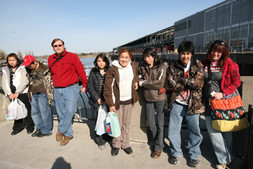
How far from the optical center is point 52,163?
9.05 ft

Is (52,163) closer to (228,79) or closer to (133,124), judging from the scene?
(133,124)

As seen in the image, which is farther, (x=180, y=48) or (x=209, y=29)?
(x=209, y=29)

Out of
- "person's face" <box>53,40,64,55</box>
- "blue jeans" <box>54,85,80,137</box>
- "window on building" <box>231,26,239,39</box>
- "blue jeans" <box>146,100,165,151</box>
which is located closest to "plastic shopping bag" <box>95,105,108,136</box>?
"blue jeans" <box>54,85,80,137</box>

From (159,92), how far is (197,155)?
3.86ft

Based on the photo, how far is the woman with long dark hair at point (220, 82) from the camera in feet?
7.17

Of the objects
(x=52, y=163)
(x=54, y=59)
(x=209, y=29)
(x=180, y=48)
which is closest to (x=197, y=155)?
(x=180, y=48)

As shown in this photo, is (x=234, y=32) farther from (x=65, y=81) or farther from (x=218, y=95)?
(x=65, y=81)

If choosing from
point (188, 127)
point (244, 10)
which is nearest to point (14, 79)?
point (188, 127)

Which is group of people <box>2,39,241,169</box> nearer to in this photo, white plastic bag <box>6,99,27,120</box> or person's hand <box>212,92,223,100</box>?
person's hand <box>212,92,223,100</box>

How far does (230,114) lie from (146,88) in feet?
4.11

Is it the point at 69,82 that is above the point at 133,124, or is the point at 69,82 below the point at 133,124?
above

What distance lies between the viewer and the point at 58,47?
3137 millimetres

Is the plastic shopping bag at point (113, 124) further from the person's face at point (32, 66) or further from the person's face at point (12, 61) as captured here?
the person's face at point (12, 61)

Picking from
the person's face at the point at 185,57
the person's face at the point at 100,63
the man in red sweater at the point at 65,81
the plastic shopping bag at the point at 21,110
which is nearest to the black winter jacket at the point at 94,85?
the person's face at the point at 100,63
